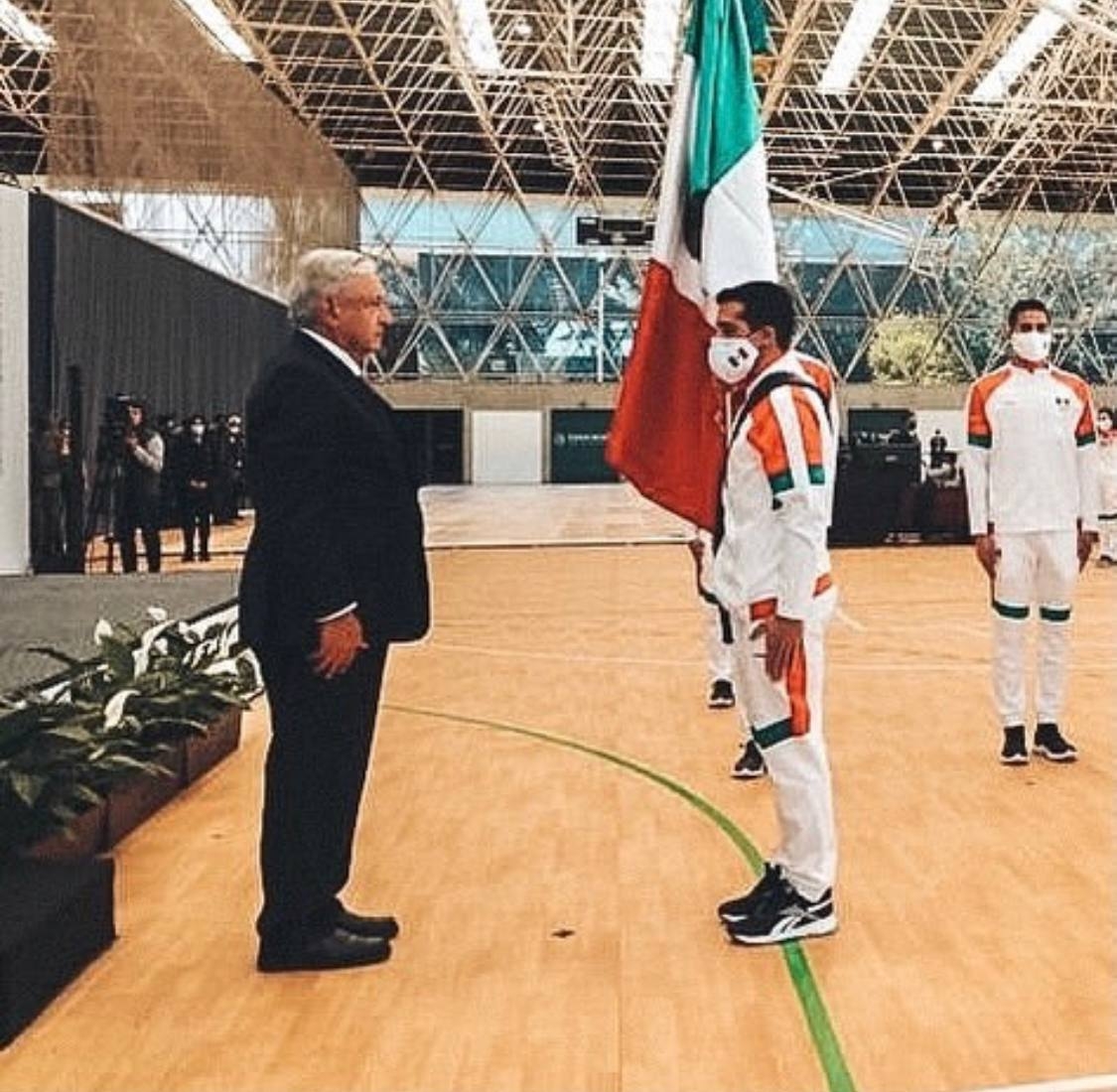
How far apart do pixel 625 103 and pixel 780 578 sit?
86.7ft

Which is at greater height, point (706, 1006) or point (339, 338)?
point (339, 338)

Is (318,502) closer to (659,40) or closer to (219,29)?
(219,29)

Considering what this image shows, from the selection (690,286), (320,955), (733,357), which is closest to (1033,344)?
(690,286)

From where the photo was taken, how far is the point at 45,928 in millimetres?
2973

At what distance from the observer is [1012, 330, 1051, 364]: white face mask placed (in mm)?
A: 5000

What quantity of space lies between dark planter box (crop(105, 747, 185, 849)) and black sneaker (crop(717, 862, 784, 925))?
1.82 meters

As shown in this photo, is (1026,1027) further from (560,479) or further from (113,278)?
(560,479)

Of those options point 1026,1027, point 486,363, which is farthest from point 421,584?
point 486,363

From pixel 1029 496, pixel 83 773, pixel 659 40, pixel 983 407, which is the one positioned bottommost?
pixel 83 773

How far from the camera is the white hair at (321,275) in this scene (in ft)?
10.3

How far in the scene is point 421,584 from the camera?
3.18 meters

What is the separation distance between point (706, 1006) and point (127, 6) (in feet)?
48.4

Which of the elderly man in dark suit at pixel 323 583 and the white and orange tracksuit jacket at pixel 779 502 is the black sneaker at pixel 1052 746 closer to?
the white and orange tracksuit jacket at pixel 779 502

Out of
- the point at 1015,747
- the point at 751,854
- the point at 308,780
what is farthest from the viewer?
the point at 1015,747
